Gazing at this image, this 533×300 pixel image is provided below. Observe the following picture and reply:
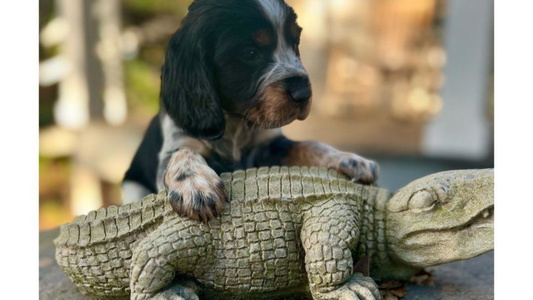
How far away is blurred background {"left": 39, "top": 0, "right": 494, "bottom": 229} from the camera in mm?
6141

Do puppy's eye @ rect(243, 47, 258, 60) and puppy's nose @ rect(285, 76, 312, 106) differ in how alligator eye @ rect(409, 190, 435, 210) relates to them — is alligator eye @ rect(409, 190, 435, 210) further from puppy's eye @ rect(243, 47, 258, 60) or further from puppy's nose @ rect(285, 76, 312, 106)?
puppy's eye @ rect(243, 47, 258, 60)

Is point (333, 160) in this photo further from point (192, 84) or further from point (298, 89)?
point (192, 84)

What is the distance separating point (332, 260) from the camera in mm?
2307

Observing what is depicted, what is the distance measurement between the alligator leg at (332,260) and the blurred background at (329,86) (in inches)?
42.1

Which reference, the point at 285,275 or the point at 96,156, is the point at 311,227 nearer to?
the point at 285,275

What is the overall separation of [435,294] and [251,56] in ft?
4.52

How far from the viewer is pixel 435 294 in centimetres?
274

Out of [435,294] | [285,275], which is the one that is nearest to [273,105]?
[285,275]

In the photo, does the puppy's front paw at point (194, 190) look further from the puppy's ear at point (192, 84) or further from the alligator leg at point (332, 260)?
the alligator leg at point (332, 260)

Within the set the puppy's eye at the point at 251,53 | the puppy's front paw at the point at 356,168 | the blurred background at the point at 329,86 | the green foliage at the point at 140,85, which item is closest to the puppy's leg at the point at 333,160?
the puppy's front paw at the point at 356,168

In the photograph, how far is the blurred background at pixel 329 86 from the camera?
6141 mm

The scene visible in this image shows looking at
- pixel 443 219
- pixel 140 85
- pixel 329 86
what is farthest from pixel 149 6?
pixel 443 219

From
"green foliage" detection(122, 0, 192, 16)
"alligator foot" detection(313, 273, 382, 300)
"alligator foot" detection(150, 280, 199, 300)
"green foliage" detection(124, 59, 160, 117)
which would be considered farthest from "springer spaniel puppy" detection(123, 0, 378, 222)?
"green foliage" detection(122, 0, 192, 16)

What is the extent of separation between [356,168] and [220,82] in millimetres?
766
